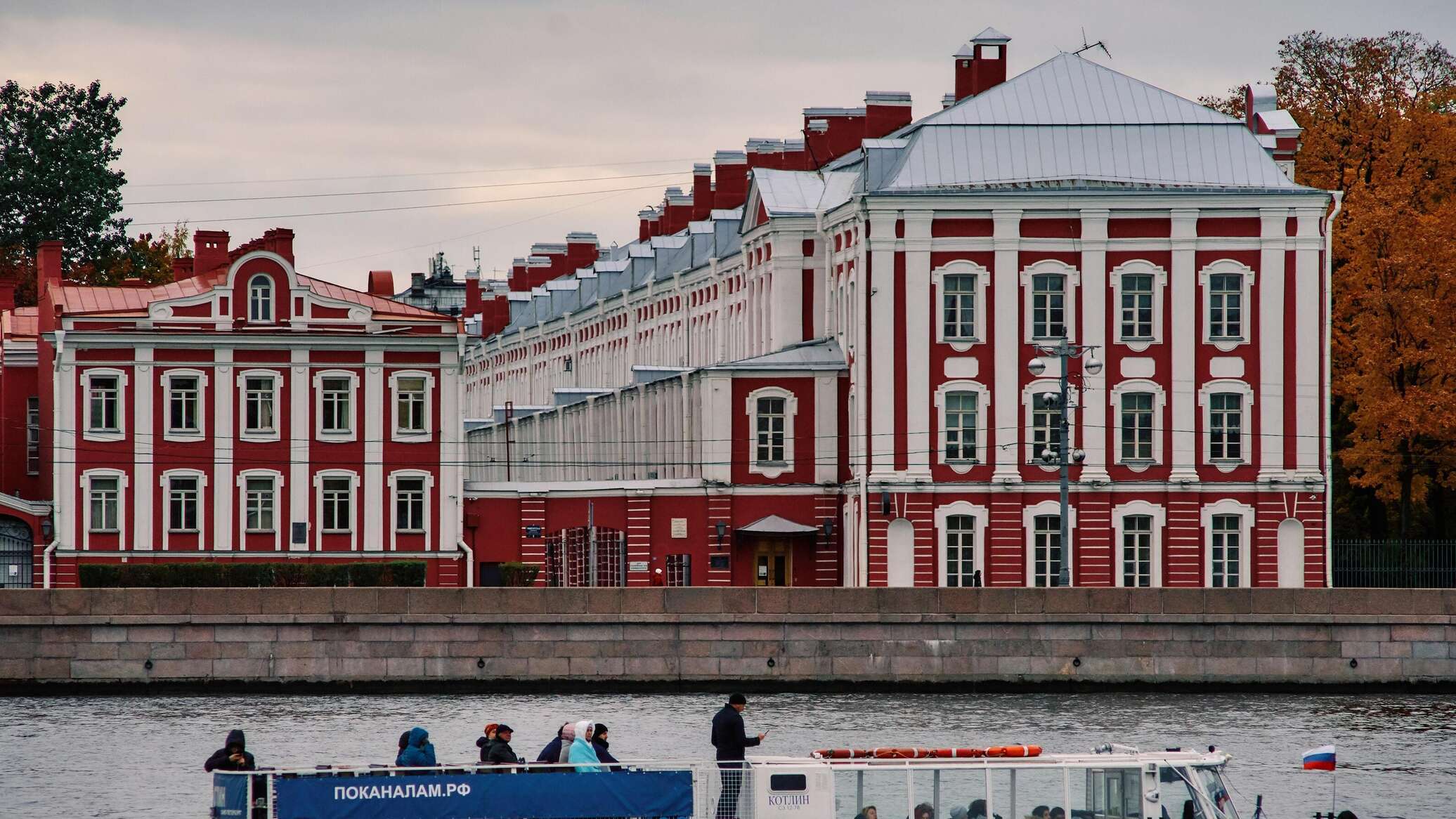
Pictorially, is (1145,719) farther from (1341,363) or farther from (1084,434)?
(1341,363)

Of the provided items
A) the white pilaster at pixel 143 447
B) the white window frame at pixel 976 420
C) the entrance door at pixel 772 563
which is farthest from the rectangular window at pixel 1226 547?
the white pilaster at pixel 143 447

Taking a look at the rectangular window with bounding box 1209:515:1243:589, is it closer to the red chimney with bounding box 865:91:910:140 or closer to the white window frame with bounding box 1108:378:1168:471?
the white window frame with bounding box 1108:378:1168:471

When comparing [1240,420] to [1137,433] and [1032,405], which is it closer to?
[1137,433]

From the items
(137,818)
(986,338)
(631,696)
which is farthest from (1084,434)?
(137,818)

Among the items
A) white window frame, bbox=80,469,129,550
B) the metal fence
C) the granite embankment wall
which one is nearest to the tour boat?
the granite embankment wall

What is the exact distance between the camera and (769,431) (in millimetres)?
75688

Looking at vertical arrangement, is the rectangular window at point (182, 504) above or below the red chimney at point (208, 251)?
below

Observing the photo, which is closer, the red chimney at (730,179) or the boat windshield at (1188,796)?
the boat windshield at (1188,796)

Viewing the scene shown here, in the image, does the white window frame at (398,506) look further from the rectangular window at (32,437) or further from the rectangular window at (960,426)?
the rectangular window at (32,437)

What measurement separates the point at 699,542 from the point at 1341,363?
2081 centimetres

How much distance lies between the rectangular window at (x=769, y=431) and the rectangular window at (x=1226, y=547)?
42.3 ft

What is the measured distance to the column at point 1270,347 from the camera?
7231 cm

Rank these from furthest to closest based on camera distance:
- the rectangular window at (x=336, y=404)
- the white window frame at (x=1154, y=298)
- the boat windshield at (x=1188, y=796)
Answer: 1. the rectangular window at (x=336, y=404)
2. the white window frame at (x=1154, y=298)
3. the boat windshield at (x=1188, y=796)

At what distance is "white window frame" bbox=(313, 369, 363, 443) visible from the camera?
7319 centimetres
